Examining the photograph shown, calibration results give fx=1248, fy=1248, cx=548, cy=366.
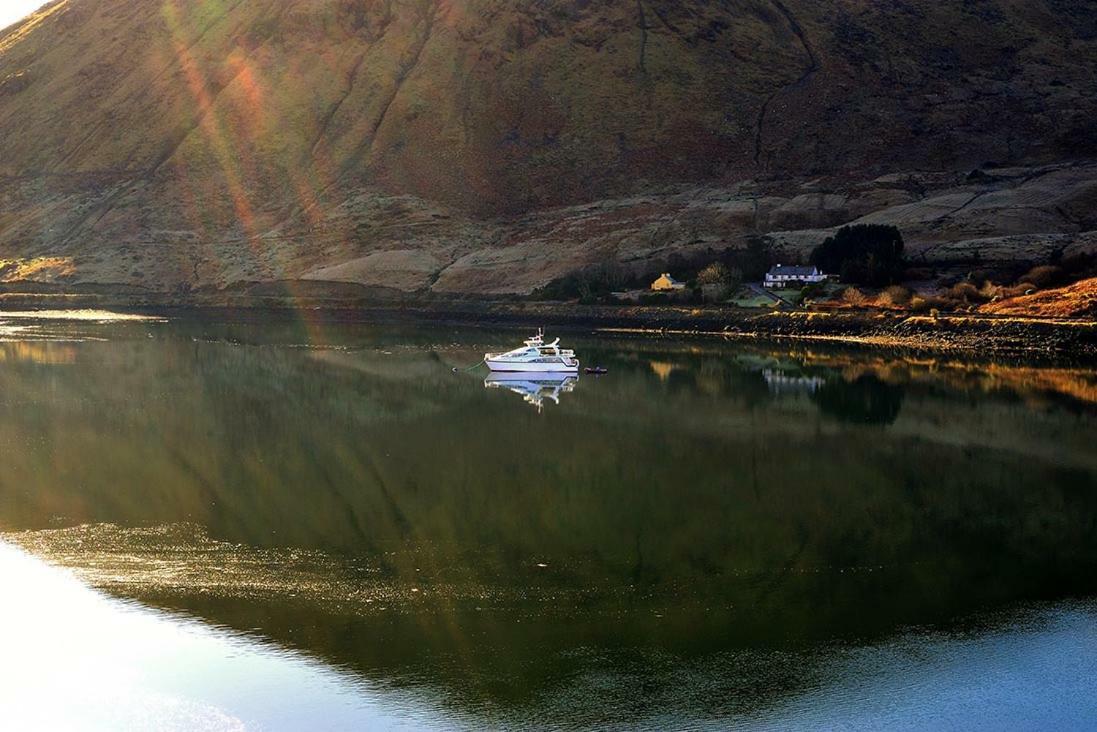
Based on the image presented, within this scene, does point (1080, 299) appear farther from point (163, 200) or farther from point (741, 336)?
point (163, 200)

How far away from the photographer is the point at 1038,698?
53.9ft

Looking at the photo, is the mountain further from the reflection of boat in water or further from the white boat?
the reflection of boat in water

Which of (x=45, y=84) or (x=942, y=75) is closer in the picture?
(x=942, y=75)

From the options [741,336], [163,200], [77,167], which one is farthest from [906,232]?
[77,167]

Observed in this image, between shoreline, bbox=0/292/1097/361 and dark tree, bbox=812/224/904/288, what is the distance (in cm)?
525

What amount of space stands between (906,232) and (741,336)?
57.2 feet

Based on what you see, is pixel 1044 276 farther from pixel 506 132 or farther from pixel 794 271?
pixel 506 132

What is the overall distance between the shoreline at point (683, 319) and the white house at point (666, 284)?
2873 millimetres

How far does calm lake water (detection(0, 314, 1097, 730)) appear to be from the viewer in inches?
638

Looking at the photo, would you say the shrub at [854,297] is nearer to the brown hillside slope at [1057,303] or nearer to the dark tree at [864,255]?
the dark tree at [864,255]

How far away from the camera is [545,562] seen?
22.1 m

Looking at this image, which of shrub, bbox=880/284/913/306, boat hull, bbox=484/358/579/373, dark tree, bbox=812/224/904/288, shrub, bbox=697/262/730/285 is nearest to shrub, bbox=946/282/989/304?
shrub, bbox=880/284/913/306

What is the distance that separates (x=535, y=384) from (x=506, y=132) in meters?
67.5

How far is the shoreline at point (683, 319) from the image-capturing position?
5828 cm
